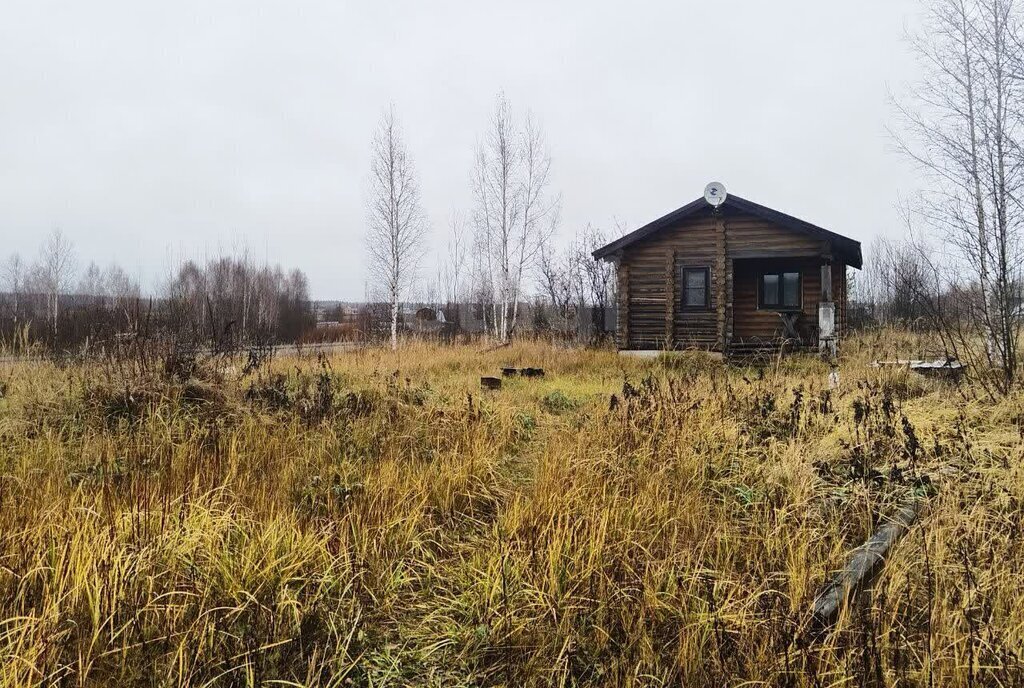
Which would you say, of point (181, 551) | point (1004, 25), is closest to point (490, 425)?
point (181, 551)

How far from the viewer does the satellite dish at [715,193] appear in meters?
13.9

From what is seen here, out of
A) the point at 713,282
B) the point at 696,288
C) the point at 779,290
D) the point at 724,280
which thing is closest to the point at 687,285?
the point at 696,288

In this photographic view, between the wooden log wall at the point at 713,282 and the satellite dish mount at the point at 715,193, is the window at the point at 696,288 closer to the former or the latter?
the wooden log wall at the point at 713,282

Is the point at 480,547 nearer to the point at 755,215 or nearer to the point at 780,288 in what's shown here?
the point at 755,215

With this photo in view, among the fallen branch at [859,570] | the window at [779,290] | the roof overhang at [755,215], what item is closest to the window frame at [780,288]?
the window at [779,290]

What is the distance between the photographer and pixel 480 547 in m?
2.81

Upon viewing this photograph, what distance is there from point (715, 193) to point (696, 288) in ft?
8.74

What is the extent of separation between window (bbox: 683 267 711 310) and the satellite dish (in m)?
1.92

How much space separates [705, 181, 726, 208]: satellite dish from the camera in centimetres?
1386

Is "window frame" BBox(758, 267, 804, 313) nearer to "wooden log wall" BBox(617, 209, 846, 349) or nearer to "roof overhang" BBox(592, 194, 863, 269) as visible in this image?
"wooden log wall" BBox(617, 209, 846, 349)

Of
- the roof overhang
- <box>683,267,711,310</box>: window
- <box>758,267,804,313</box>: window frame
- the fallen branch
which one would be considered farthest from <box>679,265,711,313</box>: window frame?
the fallen branch

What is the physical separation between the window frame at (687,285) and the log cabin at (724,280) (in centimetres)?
3

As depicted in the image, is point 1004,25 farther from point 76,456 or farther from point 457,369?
point 76,456

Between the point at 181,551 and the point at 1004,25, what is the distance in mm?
12796
